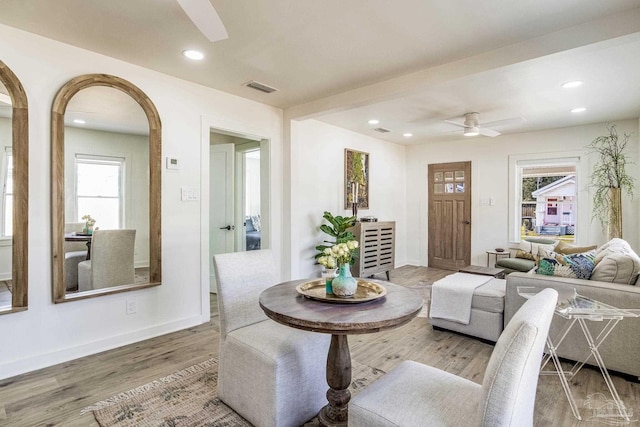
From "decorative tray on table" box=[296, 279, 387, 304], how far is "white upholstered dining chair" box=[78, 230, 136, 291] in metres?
1.90

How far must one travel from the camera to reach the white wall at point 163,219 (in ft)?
8.14

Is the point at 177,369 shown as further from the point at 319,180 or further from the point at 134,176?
the point at 319,180

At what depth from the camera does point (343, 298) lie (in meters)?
1.73

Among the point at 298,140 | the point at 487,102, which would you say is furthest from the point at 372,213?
the point at 487,102

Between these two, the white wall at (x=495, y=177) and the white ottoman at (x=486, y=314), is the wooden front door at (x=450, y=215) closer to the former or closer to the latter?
the white wall at (x=495, y=177)

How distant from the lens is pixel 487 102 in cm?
404

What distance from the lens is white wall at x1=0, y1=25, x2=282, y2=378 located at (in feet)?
8.14

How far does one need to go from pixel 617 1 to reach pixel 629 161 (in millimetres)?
3794

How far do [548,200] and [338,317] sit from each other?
567 cm

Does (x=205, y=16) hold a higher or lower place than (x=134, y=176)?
higher

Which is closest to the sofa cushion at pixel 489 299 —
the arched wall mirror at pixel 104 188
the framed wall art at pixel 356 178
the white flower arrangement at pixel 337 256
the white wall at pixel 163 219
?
the white flower arrangement at pixel 337 256

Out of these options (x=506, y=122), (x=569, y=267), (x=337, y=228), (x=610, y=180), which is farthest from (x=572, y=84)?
(x=337, y=228)

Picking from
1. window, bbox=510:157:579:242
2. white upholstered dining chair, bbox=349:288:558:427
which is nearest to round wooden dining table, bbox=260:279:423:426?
white upholstered dining chair, bbox=349:288:558:427

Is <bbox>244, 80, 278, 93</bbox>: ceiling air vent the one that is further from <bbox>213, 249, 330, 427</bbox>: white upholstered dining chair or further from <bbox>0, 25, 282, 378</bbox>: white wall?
<bbox>213, 249, 330, 427</bbox>: white upholstered dining chair
